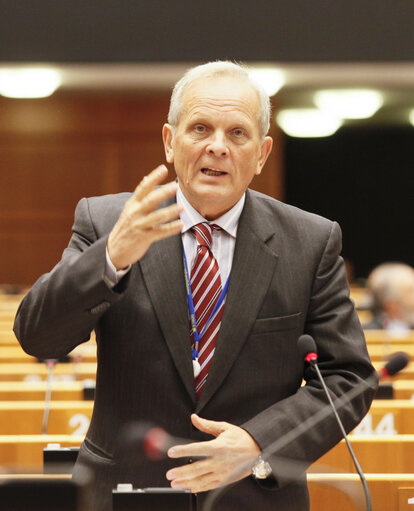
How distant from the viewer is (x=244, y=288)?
2.05 meters

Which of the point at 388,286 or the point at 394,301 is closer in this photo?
the point at 388,286

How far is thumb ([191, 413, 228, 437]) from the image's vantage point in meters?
1.87

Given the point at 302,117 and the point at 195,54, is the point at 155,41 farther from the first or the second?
the point at 302,117

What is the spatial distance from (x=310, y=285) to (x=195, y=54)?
28.1 feet

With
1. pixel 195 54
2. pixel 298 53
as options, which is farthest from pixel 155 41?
pixel 298 53

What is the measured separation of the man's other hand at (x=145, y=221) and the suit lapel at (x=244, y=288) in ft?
1.08

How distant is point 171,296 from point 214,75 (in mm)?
537

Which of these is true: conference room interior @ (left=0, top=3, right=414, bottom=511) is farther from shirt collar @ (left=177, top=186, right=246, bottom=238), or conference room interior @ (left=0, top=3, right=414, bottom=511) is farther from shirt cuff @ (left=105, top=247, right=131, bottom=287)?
shirt cuff @ (left=105, top=247, right=131, bottom=287)

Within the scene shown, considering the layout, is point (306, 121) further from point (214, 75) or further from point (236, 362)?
point (236, 362)

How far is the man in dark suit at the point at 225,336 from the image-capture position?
1.96m

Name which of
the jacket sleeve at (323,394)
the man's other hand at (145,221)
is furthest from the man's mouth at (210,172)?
the jacket sleeve at (323,394)

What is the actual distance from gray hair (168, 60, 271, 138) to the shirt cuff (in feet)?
1.41

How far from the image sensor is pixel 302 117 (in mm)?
14828

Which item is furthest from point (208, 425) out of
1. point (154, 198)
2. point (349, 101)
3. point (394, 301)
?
point (349, 101)
